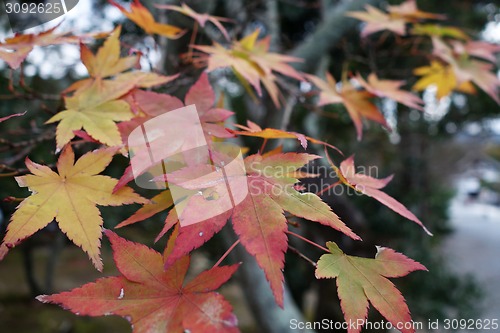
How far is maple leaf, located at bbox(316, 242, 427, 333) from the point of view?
1.16 ft

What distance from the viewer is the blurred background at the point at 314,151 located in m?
1.19

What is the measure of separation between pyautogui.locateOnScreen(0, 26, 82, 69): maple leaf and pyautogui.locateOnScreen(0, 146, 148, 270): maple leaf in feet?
0.61

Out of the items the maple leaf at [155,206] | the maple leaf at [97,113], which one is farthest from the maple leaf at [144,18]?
the maple leaf at [155,206]

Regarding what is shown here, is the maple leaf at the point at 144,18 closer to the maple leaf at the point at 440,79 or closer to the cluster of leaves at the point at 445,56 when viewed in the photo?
the cluster of leaves at the point at 445,56

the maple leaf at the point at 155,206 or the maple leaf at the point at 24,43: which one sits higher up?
the maple leaf at the point at 24,43

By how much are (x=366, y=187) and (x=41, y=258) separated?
17.3ft

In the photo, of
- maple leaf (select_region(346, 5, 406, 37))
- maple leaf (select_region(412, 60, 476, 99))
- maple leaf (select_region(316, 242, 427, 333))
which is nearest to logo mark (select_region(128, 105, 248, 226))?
maple leaf (select_region(316, 242, 427, 333))

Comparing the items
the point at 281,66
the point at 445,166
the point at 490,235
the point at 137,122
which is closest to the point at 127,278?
the point at 137,122

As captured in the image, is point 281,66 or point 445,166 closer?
point 281,66

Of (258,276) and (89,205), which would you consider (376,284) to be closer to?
(89,205)

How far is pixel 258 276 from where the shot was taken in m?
1.18

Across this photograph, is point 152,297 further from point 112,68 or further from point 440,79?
point 440,79

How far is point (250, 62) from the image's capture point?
0.68 metres

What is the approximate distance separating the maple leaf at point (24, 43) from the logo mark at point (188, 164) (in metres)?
0.22
